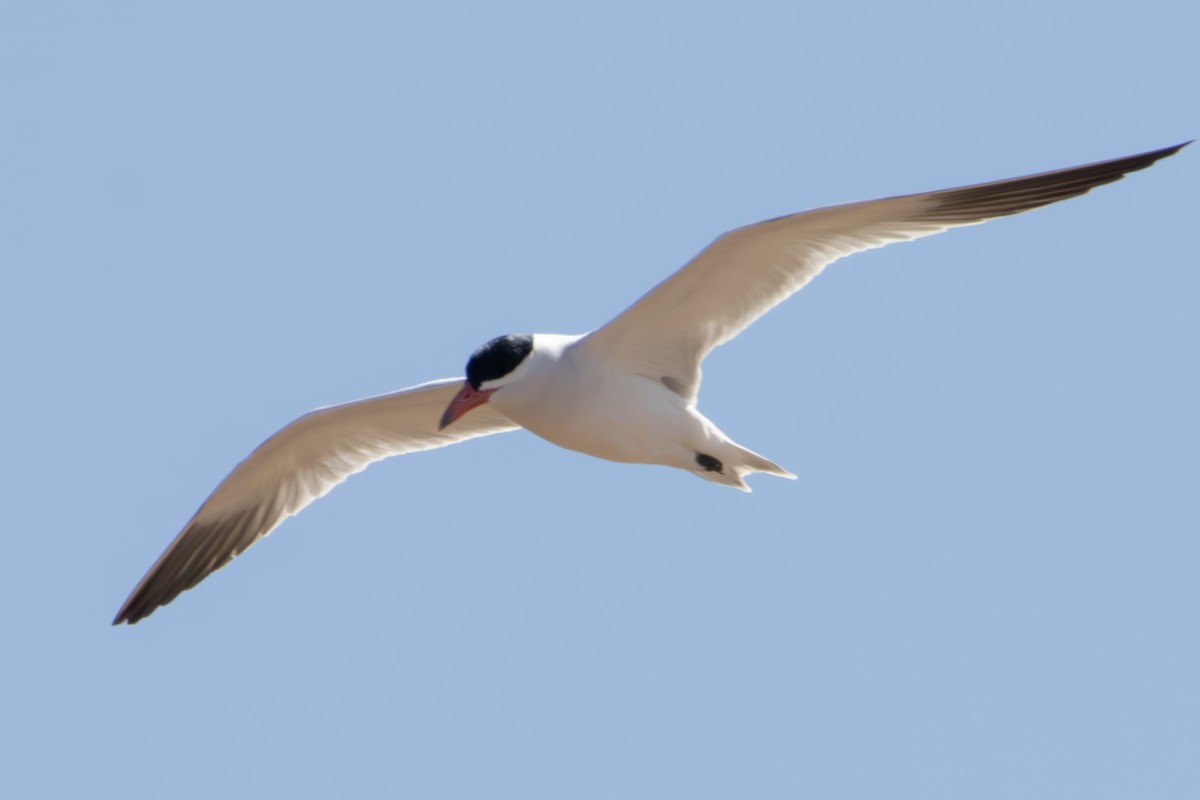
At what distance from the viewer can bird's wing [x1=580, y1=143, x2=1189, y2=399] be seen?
10.4 m

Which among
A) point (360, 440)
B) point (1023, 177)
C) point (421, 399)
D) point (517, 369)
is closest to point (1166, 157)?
point (1023, 177)

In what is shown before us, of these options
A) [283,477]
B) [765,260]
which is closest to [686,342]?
[765,260]

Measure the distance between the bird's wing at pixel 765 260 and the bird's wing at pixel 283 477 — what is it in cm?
167

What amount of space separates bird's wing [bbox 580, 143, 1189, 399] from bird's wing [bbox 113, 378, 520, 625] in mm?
1667

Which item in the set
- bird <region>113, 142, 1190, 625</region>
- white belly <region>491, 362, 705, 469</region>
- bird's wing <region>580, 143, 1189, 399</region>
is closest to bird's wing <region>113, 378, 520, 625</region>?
bird <region>113, 142, 1190, 625</region>

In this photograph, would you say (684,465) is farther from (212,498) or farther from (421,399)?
(212,498)

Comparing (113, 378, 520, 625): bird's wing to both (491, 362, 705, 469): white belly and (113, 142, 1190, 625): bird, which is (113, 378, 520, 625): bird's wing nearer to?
(113, 142, 1190, 625): bird

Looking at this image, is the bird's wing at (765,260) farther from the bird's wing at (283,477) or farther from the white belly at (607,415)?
the bird's wing at (283,477)

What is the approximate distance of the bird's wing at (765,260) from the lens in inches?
408

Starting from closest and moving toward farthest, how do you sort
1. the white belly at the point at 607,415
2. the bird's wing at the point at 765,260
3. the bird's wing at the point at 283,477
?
the bird's wing at the point at 765,260
the white belly at the point at 607,415
the bird's wing at the point at 283,477

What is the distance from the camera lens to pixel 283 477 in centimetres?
1261

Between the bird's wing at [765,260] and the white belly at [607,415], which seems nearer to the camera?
the bird's wing at [765,260]

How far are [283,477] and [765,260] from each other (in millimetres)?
3963

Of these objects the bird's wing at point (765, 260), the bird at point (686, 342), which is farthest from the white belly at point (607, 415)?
the bird's wing at point (765, 260)
